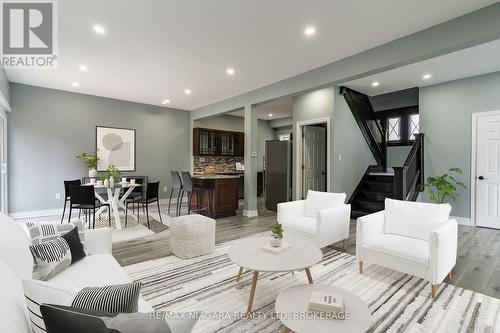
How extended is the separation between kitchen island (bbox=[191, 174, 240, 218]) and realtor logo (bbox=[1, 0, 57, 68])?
3.37 m

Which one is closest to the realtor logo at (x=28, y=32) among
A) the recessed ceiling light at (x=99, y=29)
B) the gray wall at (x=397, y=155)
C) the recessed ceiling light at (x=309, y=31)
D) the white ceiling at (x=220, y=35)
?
the white ceiling at (x=220, y=35)

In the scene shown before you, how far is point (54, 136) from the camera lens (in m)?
5.59

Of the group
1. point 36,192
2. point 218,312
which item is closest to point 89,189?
point 36,192

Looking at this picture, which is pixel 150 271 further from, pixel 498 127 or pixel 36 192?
pixel 498 127

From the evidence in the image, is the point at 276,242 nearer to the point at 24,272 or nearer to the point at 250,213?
the point at 24,272

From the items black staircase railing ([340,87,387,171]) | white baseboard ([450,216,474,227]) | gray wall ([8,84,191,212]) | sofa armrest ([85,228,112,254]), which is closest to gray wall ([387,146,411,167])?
black staircase railing ([340,87,387,171])

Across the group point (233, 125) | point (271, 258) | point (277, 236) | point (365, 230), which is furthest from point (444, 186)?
point (233, 125)

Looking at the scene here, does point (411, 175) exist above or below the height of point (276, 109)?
below

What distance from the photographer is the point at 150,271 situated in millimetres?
2727

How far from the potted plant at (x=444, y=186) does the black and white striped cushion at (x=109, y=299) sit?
547 cm

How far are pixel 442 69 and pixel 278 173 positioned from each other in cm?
378

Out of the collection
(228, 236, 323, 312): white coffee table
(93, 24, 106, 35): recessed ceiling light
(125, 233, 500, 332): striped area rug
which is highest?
(93, 24, 106, 35): recessed ceiling light

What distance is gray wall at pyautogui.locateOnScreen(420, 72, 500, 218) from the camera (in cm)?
460

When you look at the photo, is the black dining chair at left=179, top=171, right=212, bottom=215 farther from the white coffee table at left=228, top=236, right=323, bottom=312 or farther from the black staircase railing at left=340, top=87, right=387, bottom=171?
the black staircase railing at left=340, top=87, right=387, bottom=171
